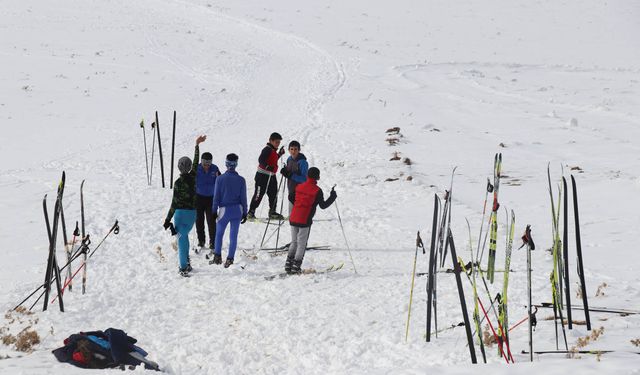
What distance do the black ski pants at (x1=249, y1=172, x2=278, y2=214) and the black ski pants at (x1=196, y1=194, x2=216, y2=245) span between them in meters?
1.83

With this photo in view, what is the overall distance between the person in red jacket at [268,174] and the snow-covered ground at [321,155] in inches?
27.6

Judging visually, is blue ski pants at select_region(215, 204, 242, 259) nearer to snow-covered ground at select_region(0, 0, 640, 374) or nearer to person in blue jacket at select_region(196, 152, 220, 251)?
snow-covered ground at select_region(0, 0, 640, 374)

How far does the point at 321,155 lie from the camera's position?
18.8 meters

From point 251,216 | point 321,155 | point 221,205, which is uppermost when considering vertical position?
point 321,155

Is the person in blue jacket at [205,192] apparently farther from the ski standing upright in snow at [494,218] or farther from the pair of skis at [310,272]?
the ski standing upright in snow at [494,218]

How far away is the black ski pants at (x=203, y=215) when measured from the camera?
10133 millimetres

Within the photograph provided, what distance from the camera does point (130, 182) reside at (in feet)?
51.6

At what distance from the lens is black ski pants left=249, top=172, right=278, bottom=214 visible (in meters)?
12.0

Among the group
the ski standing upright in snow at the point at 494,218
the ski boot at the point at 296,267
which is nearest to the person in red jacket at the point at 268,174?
the ski boot at the point at 296,267

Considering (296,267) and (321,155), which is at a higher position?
(321,155)

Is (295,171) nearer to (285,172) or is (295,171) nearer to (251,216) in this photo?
(285,172)

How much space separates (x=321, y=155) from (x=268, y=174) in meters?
6.94

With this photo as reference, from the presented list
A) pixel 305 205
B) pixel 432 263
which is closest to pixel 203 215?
pixel 305 205

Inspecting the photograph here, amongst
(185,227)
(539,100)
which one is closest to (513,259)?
(185,227)
